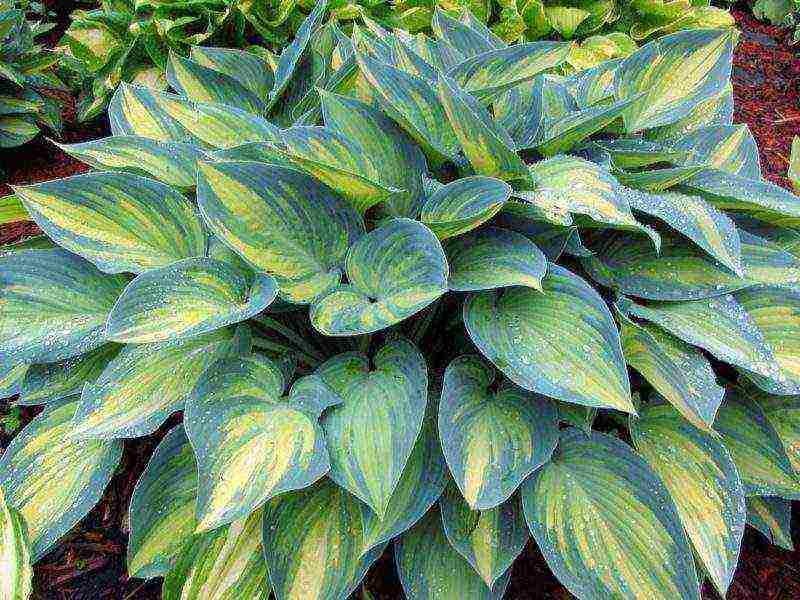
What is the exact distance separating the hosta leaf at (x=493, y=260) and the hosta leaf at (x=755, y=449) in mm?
697

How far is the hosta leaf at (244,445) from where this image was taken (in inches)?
51.3

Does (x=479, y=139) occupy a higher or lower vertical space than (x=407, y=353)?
higher

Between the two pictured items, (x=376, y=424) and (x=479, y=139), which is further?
(x=479, y=139)

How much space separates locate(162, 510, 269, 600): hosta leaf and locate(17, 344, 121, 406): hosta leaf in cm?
53

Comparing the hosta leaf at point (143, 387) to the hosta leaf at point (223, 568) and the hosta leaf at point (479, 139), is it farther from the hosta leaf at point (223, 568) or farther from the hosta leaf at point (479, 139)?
the hosta leaf at point (479, 139)

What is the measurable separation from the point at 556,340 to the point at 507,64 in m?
0.92

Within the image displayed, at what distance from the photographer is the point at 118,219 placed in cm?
173

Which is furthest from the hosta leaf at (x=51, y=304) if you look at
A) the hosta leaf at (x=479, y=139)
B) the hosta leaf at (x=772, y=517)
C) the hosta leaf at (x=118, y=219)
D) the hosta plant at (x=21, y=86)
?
the hosta plant at (x=21, y=86)

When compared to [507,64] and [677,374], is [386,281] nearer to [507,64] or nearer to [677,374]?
[677,374]

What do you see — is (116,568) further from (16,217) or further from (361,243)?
(361,243)

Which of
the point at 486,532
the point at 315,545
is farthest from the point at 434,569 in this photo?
the point at 315,545

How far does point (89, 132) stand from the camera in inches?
157

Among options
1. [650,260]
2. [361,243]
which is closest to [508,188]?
[361,243]

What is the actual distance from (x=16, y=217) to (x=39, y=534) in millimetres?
812
